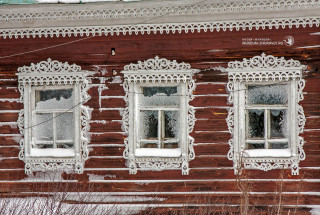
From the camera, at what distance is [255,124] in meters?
6.98

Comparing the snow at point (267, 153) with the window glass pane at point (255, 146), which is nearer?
the snow at point (267, 153)

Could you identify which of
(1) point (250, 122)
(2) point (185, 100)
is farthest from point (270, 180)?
(2) point (185, 100)

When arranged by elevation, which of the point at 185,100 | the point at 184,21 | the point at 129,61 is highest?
the point at 184,21

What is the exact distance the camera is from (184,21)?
683 cm

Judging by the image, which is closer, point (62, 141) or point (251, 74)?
point (251, 74)

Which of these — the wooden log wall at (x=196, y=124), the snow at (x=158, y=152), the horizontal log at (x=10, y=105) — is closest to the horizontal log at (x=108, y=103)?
the wooden log wall at (x=196, y=124)

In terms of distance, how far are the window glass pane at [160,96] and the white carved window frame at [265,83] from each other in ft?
3.00

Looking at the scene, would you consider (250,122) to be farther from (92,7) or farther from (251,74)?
(92,7)

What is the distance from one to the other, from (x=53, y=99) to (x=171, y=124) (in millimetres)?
2100

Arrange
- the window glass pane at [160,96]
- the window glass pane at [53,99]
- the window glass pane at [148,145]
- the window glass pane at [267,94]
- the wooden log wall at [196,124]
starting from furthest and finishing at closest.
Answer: the window glass pane at [53,99] → the window glass pane at [148,145] → the window glass pane at [160,96] → the window glass pane at [267,94] → the wooden log wall at [196,124]

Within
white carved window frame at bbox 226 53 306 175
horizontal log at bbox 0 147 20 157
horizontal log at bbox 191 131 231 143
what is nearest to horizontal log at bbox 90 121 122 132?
horizontal log at bbox 191 131 231 143

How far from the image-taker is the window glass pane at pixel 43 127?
7414mm

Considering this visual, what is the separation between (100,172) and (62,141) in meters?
0.85

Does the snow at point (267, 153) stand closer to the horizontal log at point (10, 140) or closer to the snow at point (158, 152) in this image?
the snow at point (158, 152)
